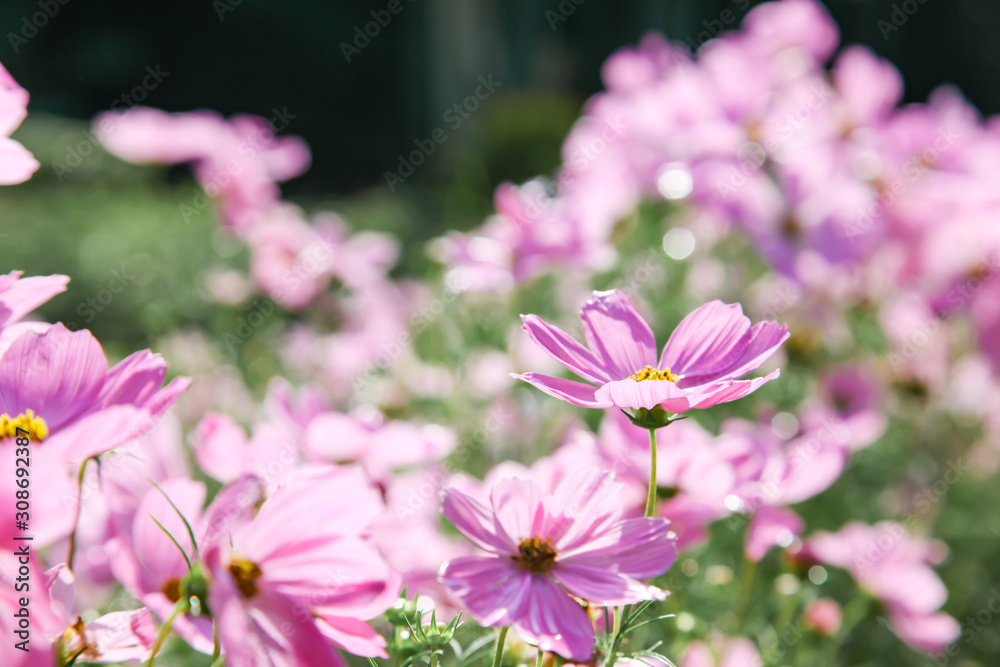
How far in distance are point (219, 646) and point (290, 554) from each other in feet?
0.17

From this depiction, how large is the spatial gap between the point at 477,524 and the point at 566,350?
0.10 meters

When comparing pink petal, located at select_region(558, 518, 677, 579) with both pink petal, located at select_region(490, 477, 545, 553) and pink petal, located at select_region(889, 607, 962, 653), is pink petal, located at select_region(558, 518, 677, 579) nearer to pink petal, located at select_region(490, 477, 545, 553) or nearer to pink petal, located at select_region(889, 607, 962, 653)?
pink petal, located at select_region(490, 477, 545, 553)

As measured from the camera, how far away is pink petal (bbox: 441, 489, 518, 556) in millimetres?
439

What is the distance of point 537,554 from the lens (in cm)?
45

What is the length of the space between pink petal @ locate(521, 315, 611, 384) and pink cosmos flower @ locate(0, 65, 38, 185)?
0.26 m

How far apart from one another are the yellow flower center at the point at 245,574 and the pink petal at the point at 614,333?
0.70ft

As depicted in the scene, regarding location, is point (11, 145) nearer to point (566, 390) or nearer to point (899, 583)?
point (566, 390)

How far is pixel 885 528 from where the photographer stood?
0.92 metres

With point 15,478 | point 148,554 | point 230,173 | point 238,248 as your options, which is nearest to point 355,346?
point 230,173

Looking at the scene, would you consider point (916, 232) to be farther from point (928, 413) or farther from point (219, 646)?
point (219, 646)

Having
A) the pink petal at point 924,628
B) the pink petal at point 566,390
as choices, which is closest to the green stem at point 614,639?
the pink petal at point 566,390

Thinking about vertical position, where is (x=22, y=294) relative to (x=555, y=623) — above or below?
above

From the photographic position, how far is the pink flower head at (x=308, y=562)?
1.31 feet

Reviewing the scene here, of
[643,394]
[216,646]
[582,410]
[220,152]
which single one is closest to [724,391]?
[643,394]
